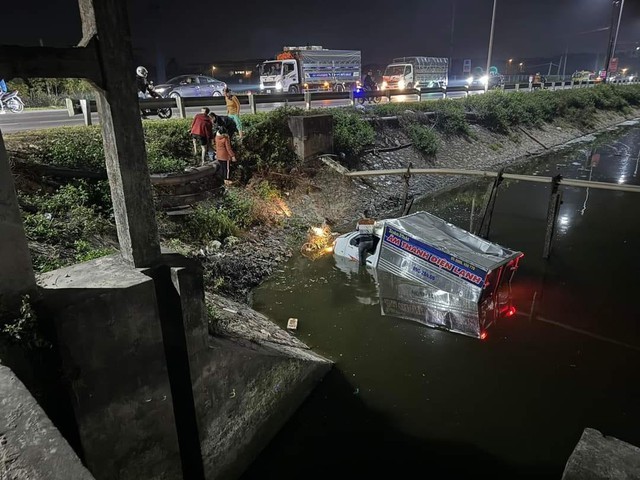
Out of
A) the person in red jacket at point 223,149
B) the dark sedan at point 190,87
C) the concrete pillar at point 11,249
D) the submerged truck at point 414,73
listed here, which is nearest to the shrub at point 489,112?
the submerged truck at point 414,73

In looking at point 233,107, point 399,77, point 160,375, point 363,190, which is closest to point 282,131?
point 233,107

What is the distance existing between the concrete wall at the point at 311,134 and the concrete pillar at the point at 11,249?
38.4 ft

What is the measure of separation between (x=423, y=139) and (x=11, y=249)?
1809 cm

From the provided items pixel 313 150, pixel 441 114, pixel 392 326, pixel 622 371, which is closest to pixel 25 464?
pixel 392 326

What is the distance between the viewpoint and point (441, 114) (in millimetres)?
21672

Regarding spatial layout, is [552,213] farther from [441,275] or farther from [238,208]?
[238,208]

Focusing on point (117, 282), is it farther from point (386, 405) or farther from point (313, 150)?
point (313, 150)

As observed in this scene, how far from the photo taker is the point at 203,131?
11609 millimetres

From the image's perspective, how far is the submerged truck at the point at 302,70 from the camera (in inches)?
1076

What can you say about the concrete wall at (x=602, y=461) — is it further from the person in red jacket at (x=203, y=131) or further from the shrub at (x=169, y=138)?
the shrub at (x=169, y=138)

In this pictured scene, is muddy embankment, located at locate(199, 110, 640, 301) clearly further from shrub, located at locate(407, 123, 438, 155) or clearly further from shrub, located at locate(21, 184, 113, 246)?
shrub, located at locate(21, 184, 113, 246)

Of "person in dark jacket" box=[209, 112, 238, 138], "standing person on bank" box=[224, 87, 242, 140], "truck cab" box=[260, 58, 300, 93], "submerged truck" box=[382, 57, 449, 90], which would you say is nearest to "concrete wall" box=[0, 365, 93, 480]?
"person in dark jacket" box=[209, 112, 238, 138]

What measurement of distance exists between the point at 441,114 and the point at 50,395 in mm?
21522

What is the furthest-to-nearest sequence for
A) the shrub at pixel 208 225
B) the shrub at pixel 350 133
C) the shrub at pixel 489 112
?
the shrub at pixel 489 112 → the shrub at pixel 350 133 → the shrub at pixel 208 225
